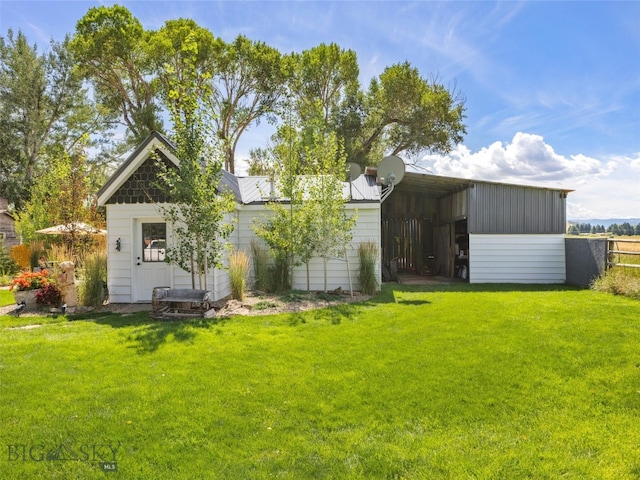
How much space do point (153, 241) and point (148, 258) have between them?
0.43 metres

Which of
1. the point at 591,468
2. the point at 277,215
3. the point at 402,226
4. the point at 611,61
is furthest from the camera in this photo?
the point at 402,226

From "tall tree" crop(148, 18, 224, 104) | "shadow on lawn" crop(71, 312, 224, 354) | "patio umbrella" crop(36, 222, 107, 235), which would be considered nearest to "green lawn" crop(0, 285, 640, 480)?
"shadow on lawn" crop(71, 312, 224, 354)

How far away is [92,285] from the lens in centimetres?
879

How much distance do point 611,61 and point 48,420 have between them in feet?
42.0

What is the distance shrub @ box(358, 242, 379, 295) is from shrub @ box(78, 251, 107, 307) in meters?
6.37

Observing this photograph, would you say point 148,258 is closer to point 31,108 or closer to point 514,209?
point 514,209

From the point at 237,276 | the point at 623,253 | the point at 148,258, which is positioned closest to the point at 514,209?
the point at 623,253

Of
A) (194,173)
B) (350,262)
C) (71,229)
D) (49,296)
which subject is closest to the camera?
(194,173)

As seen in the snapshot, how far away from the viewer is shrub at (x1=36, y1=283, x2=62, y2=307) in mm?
Result: 8555

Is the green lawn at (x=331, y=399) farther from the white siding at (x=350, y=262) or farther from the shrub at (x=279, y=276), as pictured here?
the white siding at (x=350, y=262)

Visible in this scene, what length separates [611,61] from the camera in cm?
923

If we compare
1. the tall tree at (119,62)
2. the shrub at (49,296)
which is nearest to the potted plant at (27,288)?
the shrub at (49,296)

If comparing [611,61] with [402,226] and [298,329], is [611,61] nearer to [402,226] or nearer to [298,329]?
[402,226]

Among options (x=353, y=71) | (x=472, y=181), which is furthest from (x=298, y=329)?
(x=353, y=71)
